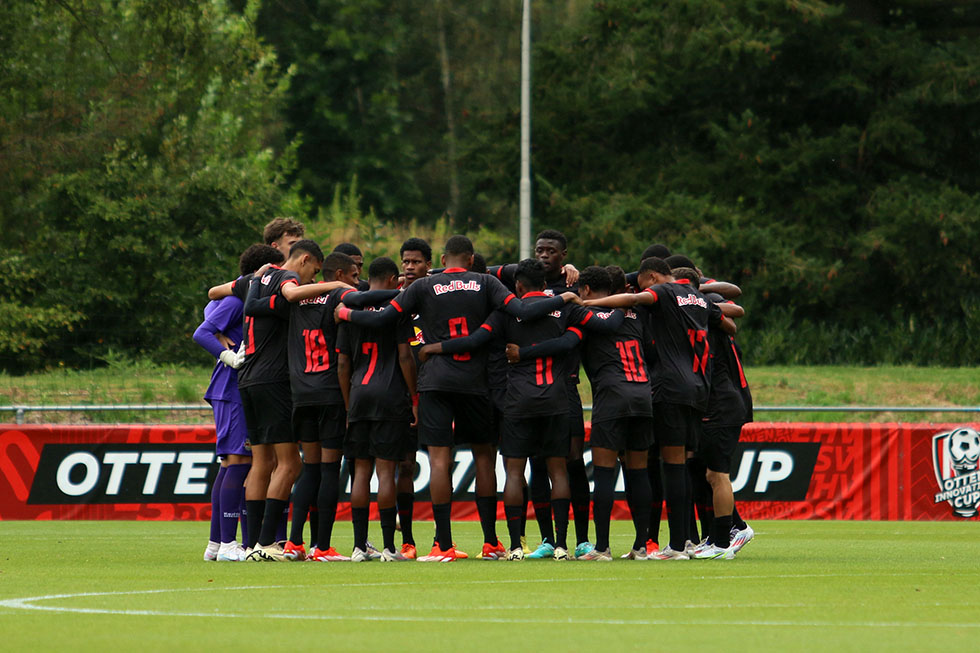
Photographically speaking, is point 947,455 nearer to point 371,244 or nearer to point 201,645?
point 201,645

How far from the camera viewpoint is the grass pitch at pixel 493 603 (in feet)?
20.3

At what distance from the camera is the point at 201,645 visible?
605 cm

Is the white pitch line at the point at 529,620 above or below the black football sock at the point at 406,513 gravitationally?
above

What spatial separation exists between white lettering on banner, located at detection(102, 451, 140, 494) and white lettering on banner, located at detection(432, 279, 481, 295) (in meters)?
8.12

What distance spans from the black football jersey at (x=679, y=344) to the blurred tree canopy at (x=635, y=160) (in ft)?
45.1

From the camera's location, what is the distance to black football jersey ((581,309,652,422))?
10.4 metres

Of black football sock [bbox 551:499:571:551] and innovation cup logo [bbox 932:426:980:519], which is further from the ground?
black football sock [bbox 551:499:571:551]

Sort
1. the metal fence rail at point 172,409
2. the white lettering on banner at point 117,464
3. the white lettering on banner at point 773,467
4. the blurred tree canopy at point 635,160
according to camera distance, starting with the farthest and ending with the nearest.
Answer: the blurred tree canopy at point 635,160 → the white lettering on banner at point 773,467 → the metal fence rail at point 172,409 → the white lettering on banner at point 117,464

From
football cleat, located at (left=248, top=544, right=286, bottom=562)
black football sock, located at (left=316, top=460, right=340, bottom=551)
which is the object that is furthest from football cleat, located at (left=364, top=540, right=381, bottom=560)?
football cleat, located at (left=248, top=544, right=286, bottom=562)

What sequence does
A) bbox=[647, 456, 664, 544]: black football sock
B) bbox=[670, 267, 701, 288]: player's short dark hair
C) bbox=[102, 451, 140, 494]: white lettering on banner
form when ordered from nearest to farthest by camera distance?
bbox=[670, 267, 701, 288]: player's short dark hair → bbox=[647, 456, 664, 544]: black football sock → bbox=[102, 451, 140, 494]: white lettering on banner

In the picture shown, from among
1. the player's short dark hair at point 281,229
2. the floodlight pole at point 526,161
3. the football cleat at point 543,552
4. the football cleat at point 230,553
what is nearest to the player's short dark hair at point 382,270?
the player's short dark hair at point 281,229

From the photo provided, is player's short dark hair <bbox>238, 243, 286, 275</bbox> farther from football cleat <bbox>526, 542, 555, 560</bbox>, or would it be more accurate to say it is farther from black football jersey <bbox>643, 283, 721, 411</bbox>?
football cleat <bbox>526, 542, 555, 560</bbox>

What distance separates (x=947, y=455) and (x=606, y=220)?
47.6 feet

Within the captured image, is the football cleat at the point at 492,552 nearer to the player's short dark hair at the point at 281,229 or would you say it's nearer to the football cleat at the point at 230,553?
the football cleat at the point at 230,553
